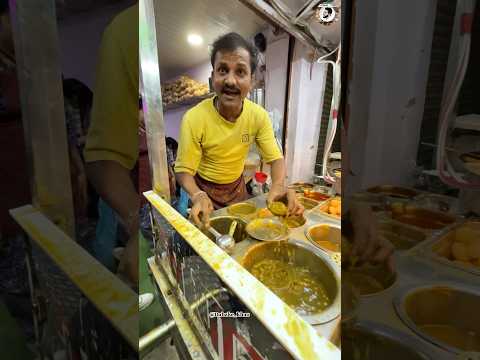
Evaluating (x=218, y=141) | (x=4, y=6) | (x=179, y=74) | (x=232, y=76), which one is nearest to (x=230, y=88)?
(x=232, y=76)

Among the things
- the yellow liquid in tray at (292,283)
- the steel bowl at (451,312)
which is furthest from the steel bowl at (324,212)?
the steel bowl at (451,312)

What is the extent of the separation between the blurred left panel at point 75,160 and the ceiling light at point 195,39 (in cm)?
282

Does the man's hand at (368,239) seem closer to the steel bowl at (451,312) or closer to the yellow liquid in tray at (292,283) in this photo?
the steel bowl at (451,312)

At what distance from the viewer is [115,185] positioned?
272mm

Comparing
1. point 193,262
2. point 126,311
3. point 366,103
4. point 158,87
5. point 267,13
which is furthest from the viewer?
point 267,13

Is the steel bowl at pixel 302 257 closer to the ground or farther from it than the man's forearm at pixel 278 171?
closer to the ground

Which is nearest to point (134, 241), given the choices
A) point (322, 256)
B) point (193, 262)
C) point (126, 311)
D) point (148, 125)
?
point (126, 311)

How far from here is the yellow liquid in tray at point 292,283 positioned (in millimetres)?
1068

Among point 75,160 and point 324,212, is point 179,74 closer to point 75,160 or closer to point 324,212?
point 324,212

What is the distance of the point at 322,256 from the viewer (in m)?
1.11

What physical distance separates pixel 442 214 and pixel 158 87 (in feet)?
3.70

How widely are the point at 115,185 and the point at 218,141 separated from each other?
1.59 m

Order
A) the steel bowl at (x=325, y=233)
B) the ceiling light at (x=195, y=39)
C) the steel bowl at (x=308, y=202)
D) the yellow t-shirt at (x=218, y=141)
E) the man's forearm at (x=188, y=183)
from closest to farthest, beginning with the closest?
the steel bowl at (x=325, y=233) < the man's forearm at (x=188, y=183) < the yellow t-shirt at (x=218, y=141) < the steel bowl at (x=308, y=202) < the ceiling light at (x=195, y=39)

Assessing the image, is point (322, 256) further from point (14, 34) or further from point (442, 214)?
point (14, 34)
